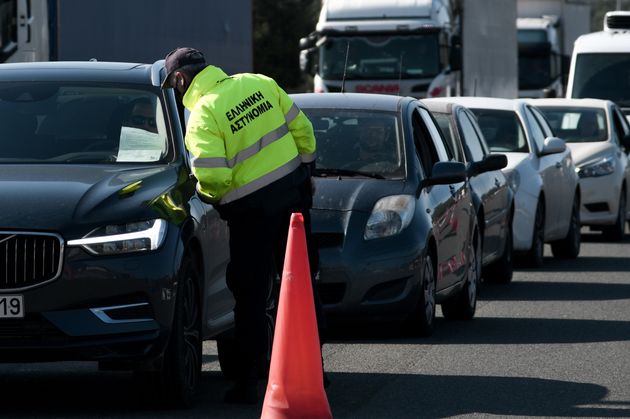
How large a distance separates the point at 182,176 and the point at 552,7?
3787cm

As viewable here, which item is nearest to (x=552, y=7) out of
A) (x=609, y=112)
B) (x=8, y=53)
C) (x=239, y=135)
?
(x=609, y=112)

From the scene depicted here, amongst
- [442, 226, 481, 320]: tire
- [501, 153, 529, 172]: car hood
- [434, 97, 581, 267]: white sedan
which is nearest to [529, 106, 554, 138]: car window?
[434, 97, 581, 267]: white sedan

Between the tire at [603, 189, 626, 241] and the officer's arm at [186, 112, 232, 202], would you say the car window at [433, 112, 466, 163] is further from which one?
the tire at [603, 189, 626, 241]

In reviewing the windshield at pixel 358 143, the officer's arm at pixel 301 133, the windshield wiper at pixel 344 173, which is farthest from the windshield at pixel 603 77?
the officer's arm at pixel 301 133

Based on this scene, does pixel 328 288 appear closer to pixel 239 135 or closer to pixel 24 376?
pixel 24 376

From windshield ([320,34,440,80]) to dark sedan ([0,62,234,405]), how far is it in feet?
67.6

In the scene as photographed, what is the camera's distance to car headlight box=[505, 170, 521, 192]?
52.1ft

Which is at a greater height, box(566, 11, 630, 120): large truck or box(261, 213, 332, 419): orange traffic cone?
box(261, 213, 332, 419): orange traffic cone

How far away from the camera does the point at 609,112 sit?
2103 cm

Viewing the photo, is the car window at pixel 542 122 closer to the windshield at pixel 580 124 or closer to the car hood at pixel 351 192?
the windshield at pixel 580 124

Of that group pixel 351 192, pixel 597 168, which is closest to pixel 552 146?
pixel 597 168

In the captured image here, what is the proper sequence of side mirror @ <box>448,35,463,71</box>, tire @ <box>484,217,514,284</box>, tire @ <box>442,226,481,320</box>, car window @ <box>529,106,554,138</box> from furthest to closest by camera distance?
side mirror @ <box>448,35,463,71</box> < car window @ <box>529,106,554,138</box> < tire @ <box>484,217,514,284</box> < tire @ <box>442,226,481,320</box>

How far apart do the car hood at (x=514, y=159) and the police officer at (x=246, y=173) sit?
811cm

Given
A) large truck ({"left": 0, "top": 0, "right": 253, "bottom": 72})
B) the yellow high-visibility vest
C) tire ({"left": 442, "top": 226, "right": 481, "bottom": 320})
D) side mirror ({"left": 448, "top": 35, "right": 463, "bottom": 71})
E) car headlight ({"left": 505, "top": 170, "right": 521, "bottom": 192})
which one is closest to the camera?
the yellow high-visibility vest
